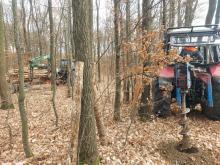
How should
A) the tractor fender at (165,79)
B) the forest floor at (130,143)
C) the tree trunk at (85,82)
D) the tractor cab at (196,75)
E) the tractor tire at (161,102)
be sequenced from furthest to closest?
1. the tractor tire at (161,102)
2. the tractor fender at (165,79)
3. the tractor cab at (196,75)
4. the forest floor at (130,143)
5. the tree trunk at (85,82)

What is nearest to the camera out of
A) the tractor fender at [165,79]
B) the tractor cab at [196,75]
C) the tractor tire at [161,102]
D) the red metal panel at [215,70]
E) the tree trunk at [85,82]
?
the tree trunk at [85,82]

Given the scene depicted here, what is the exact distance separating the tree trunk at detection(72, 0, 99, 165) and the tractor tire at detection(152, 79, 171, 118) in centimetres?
290

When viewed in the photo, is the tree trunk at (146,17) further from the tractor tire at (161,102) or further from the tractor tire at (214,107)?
the tractor tire at (214,107)

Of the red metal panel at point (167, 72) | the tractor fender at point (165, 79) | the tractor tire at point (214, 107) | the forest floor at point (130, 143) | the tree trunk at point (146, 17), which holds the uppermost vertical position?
the tree trunk at point (146, 17)

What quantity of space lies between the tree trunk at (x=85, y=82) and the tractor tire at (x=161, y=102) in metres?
Answer: 2.90

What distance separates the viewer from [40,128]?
24.0 ft

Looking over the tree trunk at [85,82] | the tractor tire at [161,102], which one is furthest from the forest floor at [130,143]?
the tree trunk at [85,82]

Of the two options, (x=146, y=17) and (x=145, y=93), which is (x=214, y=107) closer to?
(x=145, y=93)

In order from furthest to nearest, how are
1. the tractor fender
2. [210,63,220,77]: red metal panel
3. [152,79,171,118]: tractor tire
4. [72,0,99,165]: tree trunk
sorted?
1. [152,79,171,118]: tractor tire
2. the tractor fender
3. [210,63,220,77]: red metal panel
4. [72,0,99,165]: tree trunk

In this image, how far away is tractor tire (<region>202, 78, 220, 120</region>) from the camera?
6.41m

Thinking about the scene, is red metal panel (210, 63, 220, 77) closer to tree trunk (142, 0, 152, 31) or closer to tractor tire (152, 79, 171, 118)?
tractor tire (152, 79, 171, 118)

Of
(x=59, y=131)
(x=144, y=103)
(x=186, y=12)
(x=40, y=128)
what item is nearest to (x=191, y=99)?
(x=144, y=103)

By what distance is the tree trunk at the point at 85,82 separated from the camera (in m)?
4.06

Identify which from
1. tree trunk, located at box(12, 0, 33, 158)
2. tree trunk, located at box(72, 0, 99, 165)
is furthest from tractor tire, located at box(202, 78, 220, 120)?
tree trunk, located at box(12, 0, 33, 158)
